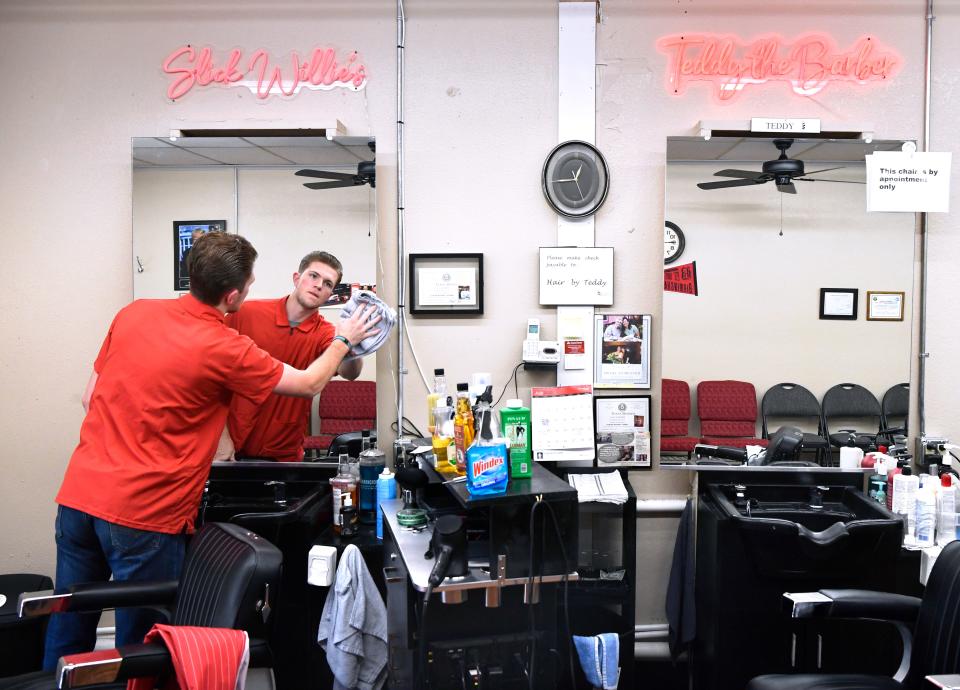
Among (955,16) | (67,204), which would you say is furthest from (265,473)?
(955,16)

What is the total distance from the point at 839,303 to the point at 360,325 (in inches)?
77.6

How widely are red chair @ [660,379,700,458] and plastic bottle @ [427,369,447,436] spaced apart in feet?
2.99

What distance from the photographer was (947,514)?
2553 millimetres

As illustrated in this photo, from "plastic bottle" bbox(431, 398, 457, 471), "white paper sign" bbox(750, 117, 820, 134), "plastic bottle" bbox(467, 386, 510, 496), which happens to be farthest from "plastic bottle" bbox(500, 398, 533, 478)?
"white paper sign" bbox(750, 117, 820, 134)

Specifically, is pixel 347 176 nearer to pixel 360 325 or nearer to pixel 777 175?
pixel 360 325

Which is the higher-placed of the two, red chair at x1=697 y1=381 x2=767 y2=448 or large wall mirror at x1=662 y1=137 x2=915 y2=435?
large wall mirror at x1=662 y1=137 x2=915 y2=435

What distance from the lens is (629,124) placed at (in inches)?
112

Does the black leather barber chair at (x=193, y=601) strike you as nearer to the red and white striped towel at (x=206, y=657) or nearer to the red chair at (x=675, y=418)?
the red and white striped towel at (x=206, y=657)

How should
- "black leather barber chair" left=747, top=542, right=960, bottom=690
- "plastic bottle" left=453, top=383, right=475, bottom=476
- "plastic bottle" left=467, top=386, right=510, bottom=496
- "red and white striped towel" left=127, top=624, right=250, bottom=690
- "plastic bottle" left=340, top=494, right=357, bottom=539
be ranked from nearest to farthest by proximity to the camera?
1. "red and white striped towel" left=127, top=624, right=250, bottom=690
2. "black leather barber chair" left=747, top=542, right=960, bottom=690
3. "plastic bottle" left=467, top=386, right=510, bottom=496
4. "plastic bottle" left=453, top=383, right=475, bottom=476
5. "plastic bottle" left=340, top=494, right=357, bottom=539

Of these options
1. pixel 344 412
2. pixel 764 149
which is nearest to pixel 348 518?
pixel 344 412

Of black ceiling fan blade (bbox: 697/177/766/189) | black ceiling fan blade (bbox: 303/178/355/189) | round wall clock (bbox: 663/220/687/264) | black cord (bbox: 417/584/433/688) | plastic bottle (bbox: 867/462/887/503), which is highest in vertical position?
black ceiling fan blade (bbox: 697/177/766/189)

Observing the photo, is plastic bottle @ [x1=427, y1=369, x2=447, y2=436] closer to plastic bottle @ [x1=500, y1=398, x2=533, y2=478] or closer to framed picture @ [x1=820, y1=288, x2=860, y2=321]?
plastic bottle @ [x1=500, y1=398, x2=533, y2=478]

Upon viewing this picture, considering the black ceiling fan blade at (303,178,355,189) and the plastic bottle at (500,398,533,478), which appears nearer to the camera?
the plastic bottle at (500,398,533,478)

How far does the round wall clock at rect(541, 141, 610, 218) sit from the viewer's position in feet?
9.28
